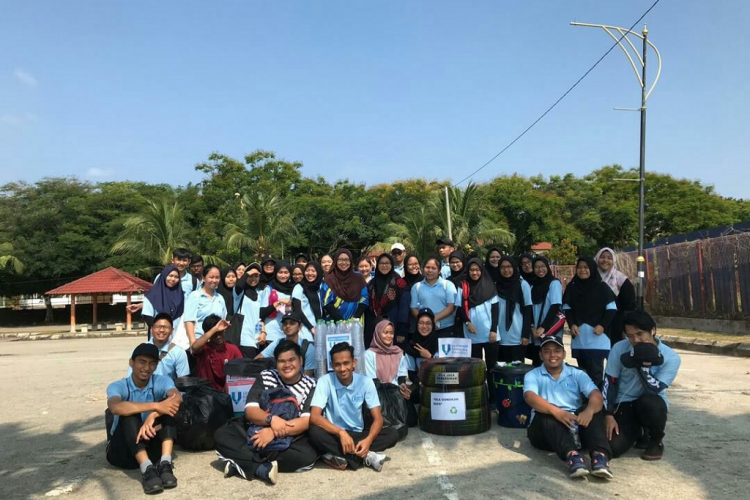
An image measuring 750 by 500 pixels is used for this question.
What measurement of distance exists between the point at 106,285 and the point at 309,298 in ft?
66.1

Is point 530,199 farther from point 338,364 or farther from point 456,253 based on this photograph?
point 338,364

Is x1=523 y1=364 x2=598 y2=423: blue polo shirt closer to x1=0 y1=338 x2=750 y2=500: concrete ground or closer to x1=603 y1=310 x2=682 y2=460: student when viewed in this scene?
x1=603 y1=310 x2=682 y2=460: student

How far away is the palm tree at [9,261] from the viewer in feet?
90.3

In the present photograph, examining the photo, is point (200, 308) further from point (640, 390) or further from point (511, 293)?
point (640, 390)

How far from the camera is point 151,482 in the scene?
13.1 feet

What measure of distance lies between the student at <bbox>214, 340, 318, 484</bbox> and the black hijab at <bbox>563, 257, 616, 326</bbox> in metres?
3.10

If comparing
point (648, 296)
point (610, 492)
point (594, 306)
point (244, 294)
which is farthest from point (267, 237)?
point (610, 492)

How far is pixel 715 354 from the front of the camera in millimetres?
10922

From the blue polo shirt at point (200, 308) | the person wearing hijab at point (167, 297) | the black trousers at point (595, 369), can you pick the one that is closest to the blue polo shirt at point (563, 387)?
the black trousers at point (595, 369)

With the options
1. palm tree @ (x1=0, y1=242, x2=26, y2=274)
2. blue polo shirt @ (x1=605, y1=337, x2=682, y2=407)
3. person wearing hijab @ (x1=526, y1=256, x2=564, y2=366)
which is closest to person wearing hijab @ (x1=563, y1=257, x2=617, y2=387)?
person wearing hijab @ (x1=526, y1=256, x2=564, y2=366)

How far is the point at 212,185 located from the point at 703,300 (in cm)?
3056

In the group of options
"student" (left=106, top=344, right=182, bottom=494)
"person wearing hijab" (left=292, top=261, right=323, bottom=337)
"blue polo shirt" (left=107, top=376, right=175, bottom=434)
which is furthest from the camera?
"person wearing hijab" (left=292, top=261, right=323, bottom=337)

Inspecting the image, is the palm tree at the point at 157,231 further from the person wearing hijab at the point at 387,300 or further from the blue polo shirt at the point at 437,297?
the blue polo shirt at the point at 437,297

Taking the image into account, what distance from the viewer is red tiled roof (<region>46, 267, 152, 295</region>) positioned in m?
23.2
